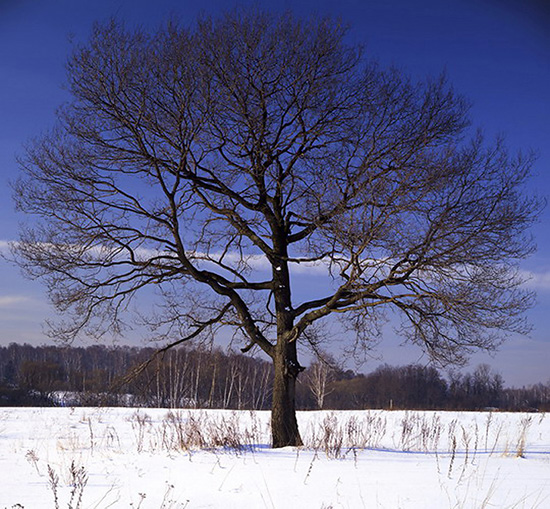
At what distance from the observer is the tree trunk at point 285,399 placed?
31.6ft

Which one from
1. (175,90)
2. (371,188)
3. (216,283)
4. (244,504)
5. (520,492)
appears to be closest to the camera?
(244,504)

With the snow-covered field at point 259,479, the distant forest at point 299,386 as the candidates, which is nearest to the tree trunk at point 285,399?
the snow-covered field at point 259,479

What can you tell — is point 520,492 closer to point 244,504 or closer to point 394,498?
point 394,498

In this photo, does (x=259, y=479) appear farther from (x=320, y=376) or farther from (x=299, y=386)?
(x=299, y=386)

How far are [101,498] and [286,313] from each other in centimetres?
584

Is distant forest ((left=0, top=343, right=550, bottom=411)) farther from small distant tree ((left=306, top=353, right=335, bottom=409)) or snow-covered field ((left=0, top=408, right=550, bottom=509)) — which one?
snow-covered field ((left=0, top=408, right=550, bottom=509))

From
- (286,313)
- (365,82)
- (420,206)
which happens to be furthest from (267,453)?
(365,82)

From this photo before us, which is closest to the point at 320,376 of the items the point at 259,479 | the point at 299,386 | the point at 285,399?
the point at 299,386

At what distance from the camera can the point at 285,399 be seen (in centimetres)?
988

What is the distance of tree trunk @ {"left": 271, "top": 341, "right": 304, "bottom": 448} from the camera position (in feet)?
31.6

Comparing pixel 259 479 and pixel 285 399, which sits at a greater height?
pixel 285 399

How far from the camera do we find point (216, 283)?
33.6 ft

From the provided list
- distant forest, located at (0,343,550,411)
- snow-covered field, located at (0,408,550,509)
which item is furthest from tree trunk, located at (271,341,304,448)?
distant forest, located at (0,343,550,411)

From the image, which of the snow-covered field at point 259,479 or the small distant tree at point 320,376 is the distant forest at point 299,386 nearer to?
the small distant tree at point 320,376
